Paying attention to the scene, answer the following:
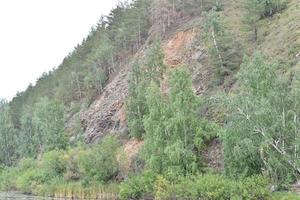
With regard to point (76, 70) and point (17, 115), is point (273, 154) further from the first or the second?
point (17, 115)

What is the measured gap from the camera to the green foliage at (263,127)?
51.7 m

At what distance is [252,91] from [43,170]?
55547 mm

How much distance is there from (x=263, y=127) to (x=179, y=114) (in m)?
16.0

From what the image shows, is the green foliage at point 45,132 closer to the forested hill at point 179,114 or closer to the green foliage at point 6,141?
the forested hill at point 179,114

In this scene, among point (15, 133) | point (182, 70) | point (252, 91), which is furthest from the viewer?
point (15, 133)

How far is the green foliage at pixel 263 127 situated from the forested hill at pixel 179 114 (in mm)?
132

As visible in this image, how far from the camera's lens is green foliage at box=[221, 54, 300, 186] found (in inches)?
2036

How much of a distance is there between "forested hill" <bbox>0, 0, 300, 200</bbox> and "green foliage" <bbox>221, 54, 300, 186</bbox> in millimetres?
132

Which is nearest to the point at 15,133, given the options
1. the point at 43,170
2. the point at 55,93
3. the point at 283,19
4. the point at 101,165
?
the point at 55,93

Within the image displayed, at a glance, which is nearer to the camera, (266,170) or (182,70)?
(266,170)

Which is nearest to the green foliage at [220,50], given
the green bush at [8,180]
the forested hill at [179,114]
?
the forested hill at [179,114]

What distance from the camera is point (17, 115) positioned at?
183250 mm

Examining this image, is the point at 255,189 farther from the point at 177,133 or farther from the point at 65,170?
the point at 65,170

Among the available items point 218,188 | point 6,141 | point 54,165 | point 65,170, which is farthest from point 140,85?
point 6,141
